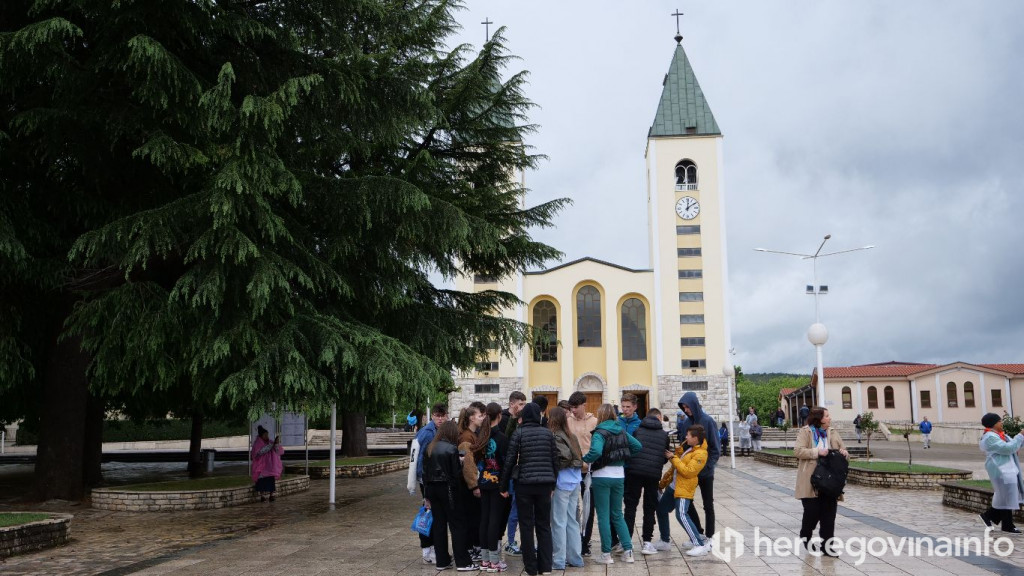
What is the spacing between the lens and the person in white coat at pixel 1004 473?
9938 mm

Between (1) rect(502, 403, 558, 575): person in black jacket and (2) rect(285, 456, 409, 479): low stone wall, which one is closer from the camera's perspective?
(1) rect(502, 403, 558, 575): person in black jacket

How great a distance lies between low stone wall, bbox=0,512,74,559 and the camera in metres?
9.44

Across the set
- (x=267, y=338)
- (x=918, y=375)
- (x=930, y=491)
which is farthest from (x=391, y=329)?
(x=918, y=375)

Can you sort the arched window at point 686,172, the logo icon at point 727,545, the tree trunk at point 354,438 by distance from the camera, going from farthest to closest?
the arched window at point 686,172
the tree trunk at point 354,438
the logo icon at point 727,545

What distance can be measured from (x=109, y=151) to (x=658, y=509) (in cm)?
1057

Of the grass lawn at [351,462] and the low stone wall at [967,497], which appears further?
the grass lawn at [351,462]

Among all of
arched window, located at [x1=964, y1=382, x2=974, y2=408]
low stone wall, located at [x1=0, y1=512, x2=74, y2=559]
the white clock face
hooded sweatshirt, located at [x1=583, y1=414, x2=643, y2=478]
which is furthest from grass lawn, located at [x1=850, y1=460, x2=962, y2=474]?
arched window, located at [x1=964, y1=382, x2=974, y2=408]

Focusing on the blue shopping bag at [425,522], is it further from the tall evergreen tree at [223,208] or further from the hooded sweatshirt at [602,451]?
the tall evergreen tree at [223,208]

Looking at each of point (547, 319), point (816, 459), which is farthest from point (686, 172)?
point (816, 459)

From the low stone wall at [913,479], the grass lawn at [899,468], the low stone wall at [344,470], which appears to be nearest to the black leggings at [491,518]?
the low stone wall at [913,479]

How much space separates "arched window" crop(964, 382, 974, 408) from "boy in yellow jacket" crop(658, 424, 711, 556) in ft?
188

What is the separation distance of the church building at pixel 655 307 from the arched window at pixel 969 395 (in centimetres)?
2105

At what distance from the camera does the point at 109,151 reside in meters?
13.3

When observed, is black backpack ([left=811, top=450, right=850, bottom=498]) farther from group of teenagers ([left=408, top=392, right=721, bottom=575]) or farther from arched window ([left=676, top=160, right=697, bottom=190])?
arched window ([left=676, top=160, right=697, bottom=190])
